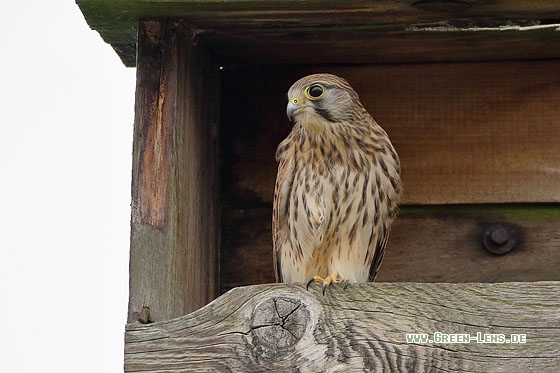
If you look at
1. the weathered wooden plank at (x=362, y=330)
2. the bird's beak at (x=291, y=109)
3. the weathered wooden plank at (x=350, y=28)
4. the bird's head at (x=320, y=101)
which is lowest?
the weathered wooden plank at (x=362, y=330)

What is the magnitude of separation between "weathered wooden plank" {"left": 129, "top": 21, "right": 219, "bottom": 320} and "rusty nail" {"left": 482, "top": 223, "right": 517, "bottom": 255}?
1.07 metres

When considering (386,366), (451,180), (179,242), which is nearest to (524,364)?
(386,366)

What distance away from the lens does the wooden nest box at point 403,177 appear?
321 cm

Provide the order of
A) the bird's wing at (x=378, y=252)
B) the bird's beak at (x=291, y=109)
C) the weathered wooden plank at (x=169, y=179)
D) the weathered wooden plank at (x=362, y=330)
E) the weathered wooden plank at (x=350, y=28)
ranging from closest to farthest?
the weathered wooden plank at (x=362, y=330), the weathered wooden plank at (x=169, y=179), the weathered wooden plank at (x=350, y=28), the bird's beak at (x=291, y=109), the bird's wing at (x=378, y=252)

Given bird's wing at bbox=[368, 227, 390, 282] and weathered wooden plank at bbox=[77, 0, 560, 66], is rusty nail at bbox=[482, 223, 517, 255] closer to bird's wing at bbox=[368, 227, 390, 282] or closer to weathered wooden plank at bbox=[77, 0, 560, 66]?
bird's wing at bbox=[368, 227, 390, 282]

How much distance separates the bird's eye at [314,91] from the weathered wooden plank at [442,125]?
0.34 meters

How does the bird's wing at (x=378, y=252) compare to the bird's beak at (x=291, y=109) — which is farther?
the bird's wing at (x=378, y=252)

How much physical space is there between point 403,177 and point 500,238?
441mm

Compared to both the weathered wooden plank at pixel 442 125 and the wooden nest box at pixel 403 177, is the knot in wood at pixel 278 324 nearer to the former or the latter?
the wooden nest box at pixel 403 177

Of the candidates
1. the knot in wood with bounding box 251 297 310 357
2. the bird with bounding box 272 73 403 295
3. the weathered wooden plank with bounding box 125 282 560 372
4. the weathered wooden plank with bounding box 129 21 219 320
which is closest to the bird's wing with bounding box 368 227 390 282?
the bird with bounding box 272 73 403 295

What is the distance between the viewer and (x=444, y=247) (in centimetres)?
454

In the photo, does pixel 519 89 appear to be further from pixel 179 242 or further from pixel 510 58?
pixel 179 242

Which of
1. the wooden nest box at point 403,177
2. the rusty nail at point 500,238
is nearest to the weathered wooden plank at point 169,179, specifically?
the wooden nest box at point 403,177

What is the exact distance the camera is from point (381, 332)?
10.5 ft
